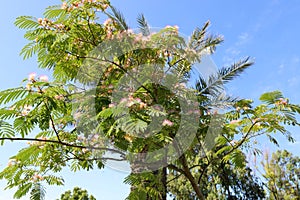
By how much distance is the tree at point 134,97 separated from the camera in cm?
395

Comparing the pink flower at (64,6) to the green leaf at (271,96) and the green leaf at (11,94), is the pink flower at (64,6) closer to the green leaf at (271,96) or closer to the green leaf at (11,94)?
the green leaf at (11,94)

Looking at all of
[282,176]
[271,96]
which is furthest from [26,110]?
[282,176]

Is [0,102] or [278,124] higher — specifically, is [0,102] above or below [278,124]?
below

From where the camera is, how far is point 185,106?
4.14 m

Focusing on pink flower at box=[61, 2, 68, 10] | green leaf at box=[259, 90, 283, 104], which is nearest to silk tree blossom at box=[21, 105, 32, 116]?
pink flower at box=[61, 2, 68, 10]

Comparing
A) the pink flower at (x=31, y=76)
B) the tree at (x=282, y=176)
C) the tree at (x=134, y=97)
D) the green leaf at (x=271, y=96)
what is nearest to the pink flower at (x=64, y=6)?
the tree at (x=134, y=97)

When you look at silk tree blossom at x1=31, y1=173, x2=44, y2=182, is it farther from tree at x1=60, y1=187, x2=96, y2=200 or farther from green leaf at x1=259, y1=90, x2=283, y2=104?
tree at x1=60, y1=187, x2=96, y2=200

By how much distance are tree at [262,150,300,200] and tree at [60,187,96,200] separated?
11.1 meters

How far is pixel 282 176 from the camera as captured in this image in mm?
17906

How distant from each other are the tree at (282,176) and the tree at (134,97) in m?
12.2

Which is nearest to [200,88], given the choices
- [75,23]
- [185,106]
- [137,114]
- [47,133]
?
[185,106]

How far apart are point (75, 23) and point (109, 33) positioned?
0.48m

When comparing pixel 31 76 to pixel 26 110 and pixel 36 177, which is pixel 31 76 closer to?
pixel 26 110

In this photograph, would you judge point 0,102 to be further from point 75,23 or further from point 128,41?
point 128,41
